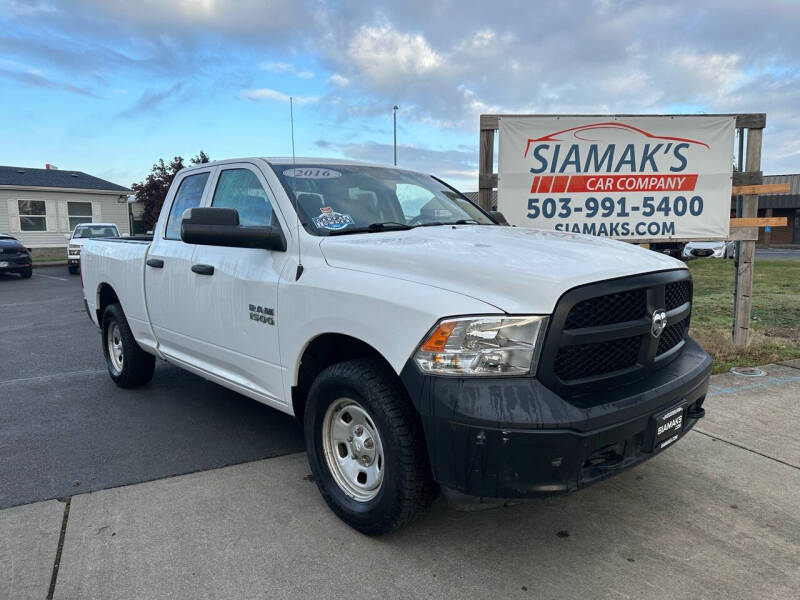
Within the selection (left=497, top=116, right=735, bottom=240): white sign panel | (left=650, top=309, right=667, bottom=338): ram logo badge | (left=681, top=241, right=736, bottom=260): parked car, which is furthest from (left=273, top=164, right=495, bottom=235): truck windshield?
(left=681, top=241, right=736, bottom=260): parked car

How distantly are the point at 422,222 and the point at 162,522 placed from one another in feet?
7.39

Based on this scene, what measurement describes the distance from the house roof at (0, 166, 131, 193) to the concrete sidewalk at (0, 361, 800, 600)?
29.0 meters

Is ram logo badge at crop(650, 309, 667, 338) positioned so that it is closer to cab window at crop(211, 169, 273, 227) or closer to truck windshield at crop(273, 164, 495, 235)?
truck windshield at crop(273, 164, 495, 235)

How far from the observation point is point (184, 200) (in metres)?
4.51

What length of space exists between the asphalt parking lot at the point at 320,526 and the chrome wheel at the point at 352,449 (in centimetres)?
23

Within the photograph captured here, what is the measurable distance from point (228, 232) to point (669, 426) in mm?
2434

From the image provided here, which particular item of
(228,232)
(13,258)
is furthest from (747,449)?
(13,258)

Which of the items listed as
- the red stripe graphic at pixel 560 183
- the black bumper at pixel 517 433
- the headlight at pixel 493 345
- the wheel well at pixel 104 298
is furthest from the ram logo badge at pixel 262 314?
the red stripe graphic at pixel 560 183

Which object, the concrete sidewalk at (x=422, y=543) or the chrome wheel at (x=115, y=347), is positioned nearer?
the concrete sidewalk at (x=422, y=543)

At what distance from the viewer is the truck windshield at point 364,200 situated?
11.0ft

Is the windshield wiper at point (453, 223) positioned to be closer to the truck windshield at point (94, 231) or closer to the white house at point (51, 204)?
the truck windshield at point (94, 231)

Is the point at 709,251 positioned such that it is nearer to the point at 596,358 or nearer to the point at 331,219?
the point at 331,219

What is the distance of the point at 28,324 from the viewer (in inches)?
369

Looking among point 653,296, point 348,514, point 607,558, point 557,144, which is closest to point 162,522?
point 348,514
